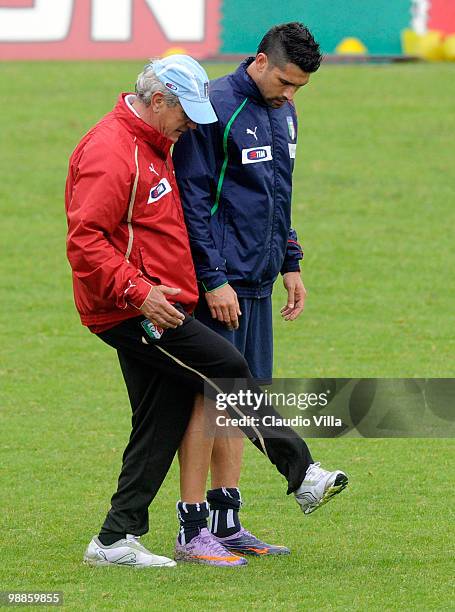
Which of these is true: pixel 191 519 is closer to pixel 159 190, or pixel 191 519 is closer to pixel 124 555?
pixel 124 555

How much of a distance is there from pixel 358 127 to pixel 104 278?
46.3 ft

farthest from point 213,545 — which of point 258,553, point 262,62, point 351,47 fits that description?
point 351,47

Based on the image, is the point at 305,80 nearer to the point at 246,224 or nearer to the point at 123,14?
the point at 246,224

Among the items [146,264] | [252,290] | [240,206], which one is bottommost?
[252,290]

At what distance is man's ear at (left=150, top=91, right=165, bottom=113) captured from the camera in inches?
201

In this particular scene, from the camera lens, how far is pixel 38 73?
21281mm

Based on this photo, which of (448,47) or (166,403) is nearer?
(166,403)

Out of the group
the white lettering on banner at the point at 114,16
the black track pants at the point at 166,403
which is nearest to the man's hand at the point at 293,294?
the black track pants at the point at 166,403

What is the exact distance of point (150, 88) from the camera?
513 cm

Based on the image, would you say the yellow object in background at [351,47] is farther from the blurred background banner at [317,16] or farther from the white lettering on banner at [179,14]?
the white lettering on banner at [179,14]

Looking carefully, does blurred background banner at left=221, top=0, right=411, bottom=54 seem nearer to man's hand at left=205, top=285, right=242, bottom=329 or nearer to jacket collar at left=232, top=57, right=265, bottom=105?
jacket collar at left=232, top=57, right=265, bottom=105

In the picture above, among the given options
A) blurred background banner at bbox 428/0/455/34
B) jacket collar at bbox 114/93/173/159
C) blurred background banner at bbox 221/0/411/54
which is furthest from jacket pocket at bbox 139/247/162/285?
blurred background banner at bbox 428/0/455/34

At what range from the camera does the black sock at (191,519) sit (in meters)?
5.50

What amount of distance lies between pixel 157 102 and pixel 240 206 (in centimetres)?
61
